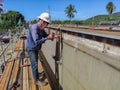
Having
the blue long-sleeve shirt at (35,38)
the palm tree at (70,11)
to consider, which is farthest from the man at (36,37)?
the palm tree at (70,11)

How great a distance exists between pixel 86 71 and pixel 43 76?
347 centimetres

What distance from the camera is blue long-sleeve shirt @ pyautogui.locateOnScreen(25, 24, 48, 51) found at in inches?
251

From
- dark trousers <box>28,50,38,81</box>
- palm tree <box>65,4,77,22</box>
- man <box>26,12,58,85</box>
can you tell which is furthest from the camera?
palm tree <box>65,4,77,22</box>

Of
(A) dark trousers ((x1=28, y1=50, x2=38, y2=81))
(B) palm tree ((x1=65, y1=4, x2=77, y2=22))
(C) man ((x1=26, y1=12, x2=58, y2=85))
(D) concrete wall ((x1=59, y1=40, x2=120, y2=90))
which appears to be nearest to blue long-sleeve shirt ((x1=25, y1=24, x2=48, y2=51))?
(C) man ((x1=26, y1=12, x2=58, y2=85))

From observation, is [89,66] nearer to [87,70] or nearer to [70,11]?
[87,70]

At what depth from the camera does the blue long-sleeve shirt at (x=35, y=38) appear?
637cm

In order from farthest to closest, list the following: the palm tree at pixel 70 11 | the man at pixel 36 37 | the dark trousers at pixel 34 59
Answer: the palm tree at pixel 70 11
the dark trousers at pixel 34 59
the man at pixel 36 37

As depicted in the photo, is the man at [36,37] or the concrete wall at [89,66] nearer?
the concrete wall at [89,66]

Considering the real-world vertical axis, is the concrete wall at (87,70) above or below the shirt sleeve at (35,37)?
below

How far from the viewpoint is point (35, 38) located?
639 cm

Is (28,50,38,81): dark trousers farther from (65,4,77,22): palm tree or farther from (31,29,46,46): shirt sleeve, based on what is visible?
(65,4,77,22): palm tree

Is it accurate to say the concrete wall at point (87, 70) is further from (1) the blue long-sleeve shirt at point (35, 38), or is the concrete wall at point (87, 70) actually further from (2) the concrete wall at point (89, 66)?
(1) the blue long-sleeve shirt at point (35, 38)

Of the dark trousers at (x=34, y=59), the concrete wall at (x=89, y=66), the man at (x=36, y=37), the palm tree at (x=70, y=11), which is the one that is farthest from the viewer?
the palm tree at (x=70, y=11)

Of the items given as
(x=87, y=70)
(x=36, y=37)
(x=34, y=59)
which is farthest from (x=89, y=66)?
(x=34, y=59)
